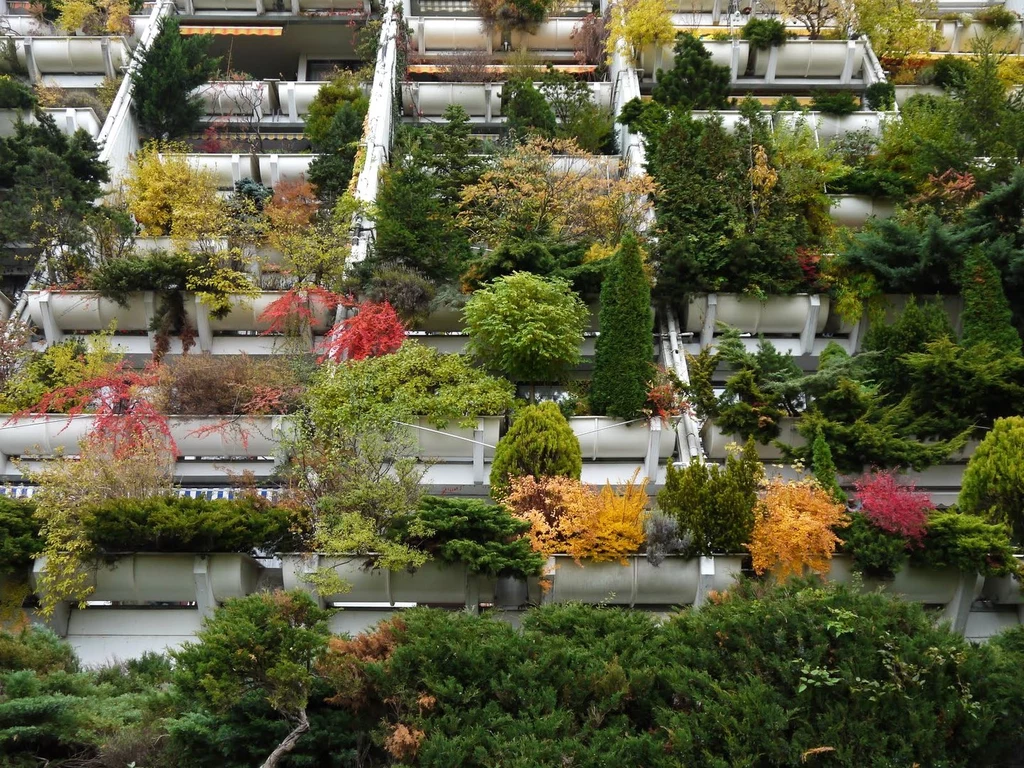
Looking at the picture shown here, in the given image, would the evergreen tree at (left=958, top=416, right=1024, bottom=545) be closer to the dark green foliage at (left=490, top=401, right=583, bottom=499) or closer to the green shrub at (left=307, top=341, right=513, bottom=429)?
the dark green foliage at (left=490, top=401, right=583, bottom=499)

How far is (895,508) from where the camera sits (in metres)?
15.1

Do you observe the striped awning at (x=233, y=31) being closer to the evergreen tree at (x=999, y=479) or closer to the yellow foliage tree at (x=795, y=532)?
the yellow foliage tree at (x=795, y=532)

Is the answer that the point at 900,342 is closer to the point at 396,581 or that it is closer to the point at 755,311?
the point at 755,311

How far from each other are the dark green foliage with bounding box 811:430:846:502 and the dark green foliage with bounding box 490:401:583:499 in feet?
11.4

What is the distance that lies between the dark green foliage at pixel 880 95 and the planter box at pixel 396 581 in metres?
17.7

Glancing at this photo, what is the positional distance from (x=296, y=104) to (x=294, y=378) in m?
13.1

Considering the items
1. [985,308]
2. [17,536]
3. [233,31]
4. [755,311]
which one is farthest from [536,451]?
[233,31]

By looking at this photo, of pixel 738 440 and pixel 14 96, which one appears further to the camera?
pixel 14 96

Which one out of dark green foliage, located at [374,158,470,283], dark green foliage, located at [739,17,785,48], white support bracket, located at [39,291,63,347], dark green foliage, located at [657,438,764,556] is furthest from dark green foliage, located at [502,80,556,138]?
dark green foliage, located at [657,438,764,556]

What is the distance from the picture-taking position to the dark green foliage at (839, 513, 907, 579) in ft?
49.2

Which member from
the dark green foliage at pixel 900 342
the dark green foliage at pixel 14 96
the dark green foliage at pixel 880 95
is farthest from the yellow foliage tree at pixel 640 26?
the dark green foliage at pixel 14 96

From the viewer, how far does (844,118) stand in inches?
1049

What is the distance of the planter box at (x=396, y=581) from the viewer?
1541 cm

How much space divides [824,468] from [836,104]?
1358cm
